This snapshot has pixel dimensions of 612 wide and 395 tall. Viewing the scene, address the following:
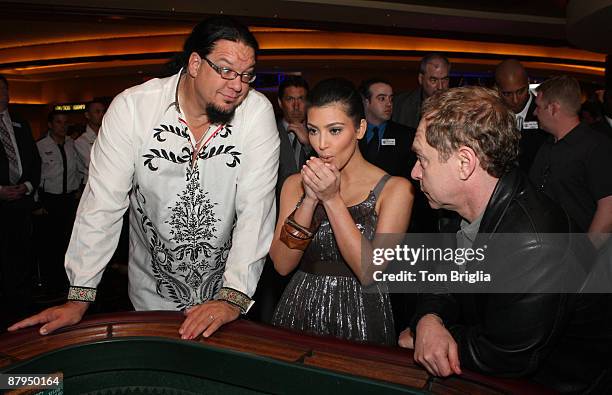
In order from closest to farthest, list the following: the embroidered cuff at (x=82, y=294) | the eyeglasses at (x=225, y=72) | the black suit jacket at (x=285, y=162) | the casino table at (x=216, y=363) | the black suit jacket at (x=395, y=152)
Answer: the casino table at (x=216, y=363) < the embroidered cuff at (x=82, y=294) < the eyeglasses at (x=225, y=72) < the black suit jacket at (x=285, y=162) < the black suit jacket at (x=395, y=152)

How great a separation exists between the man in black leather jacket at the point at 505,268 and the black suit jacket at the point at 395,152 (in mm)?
2661

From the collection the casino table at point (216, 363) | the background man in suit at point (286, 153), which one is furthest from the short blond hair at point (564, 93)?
the casino table at point (216, 363)

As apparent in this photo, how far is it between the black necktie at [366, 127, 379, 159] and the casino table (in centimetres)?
292

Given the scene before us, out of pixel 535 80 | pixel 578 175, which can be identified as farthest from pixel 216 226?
pixel 535 80

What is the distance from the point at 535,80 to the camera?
1311 centimetres

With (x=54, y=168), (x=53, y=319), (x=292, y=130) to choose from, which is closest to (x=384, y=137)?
(x=292, y=130)

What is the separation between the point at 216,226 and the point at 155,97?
0.50 metres

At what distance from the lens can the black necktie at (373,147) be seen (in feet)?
13.8

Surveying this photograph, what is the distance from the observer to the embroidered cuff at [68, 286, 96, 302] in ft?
5.35

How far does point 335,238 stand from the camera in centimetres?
191

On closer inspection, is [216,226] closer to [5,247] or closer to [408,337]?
[408,337]

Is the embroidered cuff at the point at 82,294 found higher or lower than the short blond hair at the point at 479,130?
lower

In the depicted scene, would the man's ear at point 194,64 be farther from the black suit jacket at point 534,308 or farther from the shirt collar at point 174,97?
the black suit jacket at point 534,308

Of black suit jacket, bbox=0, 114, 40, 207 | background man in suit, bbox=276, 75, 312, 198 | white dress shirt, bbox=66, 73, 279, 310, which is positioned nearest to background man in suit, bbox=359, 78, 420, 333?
background man in suit, bbox=276, 75, 312, 198
